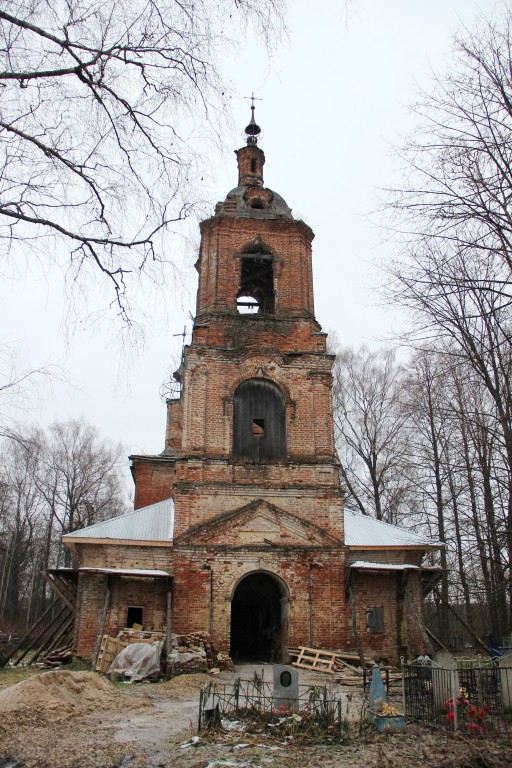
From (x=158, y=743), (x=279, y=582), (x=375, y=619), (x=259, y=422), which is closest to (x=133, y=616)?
(x=279, y=582)

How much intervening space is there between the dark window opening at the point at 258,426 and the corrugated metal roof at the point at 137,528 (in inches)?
139

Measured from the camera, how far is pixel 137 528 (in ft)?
58.2

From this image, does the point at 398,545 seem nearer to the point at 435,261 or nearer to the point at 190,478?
the point at 190,478

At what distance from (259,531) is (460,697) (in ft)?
26.9

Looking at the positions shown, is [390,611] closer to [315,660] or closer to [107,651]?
[315,660]

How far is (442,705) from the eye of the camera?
8414 mm

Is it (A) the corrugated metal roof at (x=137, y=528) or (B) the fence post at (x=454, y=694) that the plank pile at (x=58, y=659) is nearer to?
(A) the corrugated metal roof at (x=137, y=528)

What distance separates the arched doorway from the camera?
1642 cm

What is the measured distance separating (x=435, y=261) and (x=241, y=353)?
1014cm

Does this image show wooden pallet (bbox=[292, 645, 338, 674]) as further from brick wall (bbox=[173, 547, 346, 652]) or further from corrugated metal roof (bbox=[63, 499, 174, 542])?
corrugated metal roof (bbox=[63, 499, 174, 542])

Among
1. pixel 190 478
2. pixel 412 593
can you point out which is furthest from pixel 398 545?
pixel 190 478

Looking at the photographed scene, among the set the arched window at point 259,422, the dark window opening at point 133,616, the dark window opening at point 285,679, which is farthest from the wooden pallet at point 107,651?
the dark window opening at point 285,679

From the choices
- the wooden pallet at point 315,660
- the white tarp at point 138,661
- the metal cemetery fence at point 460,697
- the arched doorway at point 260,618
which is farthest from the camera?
the arched doorway at point 260,618

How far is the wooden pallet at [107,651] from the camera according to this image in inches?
550
